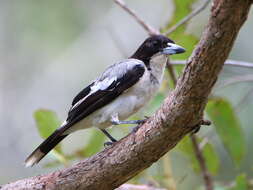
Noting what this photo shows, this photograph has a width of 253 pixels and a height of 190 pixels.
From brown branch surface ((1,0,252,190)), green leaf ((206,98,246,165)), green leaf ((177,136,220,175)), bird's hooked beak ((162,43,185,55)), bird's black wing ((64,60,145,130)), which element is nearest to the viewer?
brown branch surface ((1,0,252,190))

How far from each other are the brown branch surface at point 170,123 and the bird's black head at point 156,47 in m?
1.05

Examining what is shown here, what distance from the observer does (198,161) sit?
4914 millimetres

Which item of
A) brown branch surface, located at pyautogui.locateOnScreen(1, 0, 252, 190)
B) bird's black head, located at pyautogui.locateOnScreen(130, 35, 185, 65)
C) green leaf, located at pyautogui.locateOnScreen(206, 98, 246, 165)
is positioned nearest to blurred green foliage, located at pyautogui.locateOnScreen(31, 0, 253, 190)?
green leaf, located at pyautogui.locateOnScreen(206, 98, 246, 165)

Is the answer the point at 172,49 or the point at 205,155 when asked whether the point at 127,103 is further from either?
the point at 205,155

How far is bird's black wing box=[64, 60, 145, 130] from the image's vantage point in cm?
403

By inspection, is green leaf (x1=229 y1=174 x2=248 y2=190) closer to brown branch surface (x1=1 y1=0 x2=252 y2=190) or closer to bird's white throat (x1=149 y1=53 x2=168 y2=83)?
bird's white throat (x1=149 y1=53 x2=168 y2=83)

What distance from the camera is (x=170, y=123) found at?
301 centimetres

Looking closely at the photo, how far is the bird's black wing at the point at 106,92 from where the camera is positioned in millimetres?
4027

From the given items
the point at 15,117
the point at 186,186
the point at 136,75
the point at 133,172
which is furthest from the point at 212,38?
the point at 15,117

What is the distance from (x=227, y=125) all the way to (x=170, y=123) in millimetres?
1920

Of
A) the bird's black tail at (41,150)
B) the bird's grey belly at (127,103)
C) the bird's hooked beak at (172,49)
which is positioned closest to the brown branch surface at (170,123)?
the bird's black tail at (41,150)

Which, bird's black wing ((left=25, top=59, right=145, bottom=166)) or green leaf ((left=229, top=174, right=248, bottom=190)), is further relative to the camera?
green leaf ((left=229, top=174, right=248, bottom=190))

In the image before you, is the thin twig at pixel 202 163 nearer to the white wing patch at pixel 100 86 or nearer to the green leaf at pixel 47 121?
the white wing patch at pixel 100 86

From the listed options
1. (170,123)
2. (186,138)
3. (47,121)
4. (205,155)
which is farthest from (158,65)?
(170,123)
